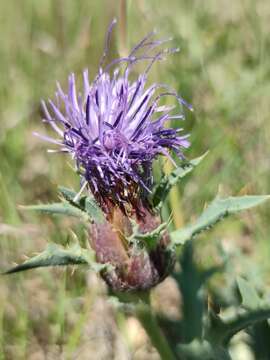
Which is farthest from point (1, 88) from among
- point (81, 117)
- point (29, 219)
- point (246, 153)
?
point (81, 117)

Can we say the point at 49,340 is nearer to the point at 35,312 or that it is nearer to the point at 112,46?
the point at 35,312

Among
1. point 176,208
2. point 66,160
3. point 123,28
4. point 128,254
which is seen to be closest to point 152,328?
point 128,254

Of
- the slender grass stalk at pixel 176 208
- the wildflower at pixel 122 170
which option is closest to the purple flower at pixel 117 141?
the wildflower at pixel 122 170

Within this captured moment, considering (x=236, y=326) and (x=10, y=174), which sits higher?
(x=10, y=174)

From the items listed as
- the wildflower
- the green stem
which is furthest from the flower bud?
the green stem

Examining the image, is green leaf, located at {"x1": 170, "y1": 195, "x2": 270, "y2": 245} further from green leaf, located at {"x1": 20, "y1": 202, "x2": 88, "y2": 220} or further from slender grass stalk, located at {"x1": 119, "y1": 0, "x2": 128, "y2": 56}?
slender grass stalk, located at {"x1": 119, "y1": 0, "x2": 128, "y2": 56}

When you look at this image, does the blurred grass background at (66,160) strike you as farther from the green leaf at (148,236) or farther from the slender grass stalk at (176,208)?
the green leaf at (148,236)

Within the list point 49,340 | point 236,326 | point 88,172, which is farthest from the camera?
point 49,340
